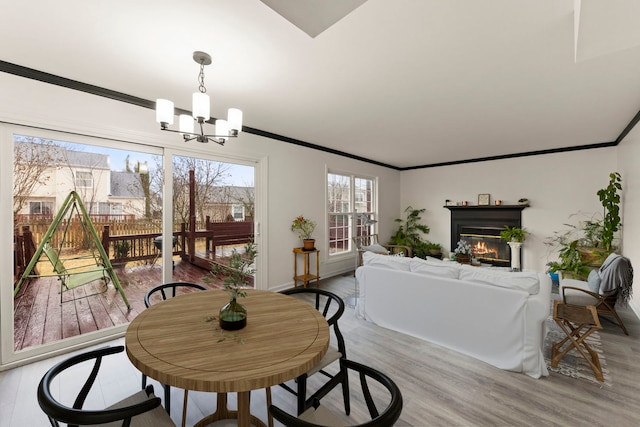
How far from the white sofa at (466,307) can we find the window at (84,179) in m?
3.14

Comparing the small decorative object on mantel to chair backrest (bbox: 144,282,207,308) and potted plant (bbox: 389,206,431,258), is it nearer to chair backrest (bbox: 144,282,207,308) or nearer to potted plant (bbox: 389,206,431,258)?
potted plant (bbox: 389,206,431,258)

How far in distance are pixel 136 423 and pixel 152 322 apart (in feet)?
→ 1.54

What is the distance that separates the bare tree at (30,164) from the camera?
2.41 meters

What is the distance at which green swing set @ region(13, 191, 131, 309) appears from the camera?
8.38ft

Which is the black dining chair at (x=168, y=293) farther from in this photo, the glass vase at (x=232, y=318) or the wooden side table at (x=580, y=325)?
the wooden side table at (x=580, y=325)

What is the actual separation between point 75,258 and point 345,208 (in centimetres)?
443

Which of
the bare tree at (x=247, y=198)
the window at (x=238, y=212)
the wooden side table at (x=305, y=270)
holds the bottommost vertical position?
the wooden side table at (x=305, y=270)

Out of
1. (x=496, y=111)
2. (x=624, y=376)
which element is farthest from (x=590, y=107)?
(x=624, y=376)

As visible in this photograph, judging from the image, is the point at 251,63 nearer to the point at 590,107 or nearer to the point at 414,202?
the point at 590,107

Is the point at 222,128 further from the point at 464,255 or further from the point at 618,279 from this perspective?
the point at 464,255

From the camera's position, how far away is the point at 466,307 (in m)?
2.53

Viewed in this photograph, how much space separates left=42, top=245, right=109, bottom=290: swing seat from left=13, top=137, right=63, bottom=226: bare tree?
1.39 ft

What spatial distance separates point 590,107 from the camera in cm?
320

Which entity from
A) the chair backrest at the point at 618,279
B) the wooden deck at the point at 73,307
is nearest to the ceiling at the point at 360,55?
the chair backrest at the point at 618,279
